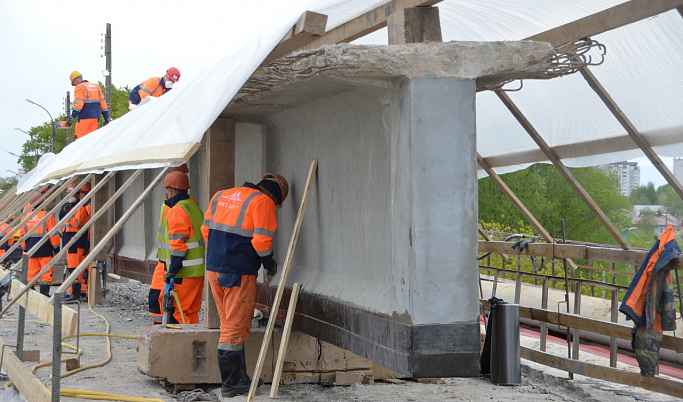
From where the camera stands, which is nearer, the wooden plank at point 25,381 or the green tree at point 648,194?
the wooden plank at point 25,381

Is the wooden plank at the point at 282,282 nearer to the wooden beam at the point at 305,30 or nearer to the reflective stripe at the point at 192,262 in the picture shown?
the wooden beam at the point at 305,30

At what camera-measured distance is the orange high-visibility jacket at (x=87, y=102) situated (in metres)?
15.6

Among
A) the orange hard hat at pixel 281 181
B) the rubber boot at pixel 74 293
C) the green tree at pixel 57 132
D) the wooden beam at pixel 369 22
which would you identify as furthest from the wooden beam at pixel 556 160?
the green tree at pixel 57 132

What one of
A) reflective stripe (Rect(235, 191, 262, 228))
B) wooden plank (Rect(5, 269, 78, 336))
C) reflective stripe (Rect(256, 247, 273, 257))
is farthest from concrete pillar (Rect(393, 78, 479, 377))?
wooden plank (Rect(5, 269, 78, 336))

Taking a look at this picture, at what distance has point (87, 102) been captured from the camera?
15.7 meters

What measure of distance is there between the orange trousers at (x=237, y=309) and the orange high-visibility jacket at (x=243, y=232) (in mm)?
122

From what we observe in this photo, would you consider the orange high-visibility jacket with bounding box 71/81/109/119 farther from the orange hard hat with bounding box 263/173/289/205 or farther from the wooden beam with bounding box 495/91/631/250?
the orange hard hat with bounding box 263/173/289/205

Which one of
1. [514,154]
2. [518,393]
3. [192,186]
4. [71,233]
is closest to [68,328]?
[518,393]

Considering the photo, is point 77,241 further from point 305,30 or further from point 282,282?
point 305,30

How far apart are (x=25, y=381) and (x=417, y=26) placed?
14.6 feet

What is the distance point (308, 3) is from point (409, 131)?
4.54 ft

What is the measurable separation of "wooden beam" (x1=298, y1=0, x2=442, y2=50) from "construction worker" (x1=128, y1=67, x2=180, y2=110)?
6933 millimetres

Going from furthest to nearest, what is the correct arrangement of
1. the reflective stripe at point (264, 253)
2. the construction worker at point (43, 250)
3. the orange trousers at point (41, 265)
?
1. the orange trousers at point (41, 265)
2. the construction worker at point (43, 250)
3. the reflective stripe at point (264, 253)

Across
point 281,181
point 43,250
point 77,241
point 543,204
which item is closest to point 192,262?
point 281,181
